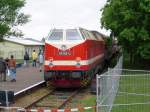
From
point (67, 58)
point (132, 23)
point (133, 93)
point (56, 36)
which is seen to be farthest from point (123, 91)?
point (132, 23)

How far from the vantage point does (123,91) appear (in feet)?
56.2

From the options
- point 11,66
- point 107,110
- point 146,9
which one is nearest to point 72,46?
point 11,66

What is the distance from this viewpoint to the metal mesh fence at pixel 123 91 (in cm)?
1353

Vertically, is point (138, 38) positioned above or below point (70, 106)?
above

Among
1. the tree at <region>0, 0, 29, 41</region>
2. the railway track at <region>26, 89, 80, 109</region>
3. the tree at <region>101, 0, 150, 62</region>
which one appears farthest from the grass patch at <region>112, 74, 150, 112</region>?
the tree at <region>0, 0, 29, 41</region>

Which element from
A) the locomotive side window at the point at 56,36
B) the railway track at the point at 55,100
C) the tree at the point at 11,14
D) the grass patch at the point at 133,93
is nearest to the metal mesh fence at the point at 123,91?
the grass patch at the point at 133,93

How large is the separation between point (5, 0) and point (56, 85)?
66.0 metres

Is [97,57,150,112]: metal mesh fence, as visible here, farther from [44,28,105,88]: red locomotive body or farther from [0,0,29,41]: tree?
[0,0,29,41]: tree

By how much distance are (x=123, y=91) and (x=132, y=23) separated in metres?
23.4

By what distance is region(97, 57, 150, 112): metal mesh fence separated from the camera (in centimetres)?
1353

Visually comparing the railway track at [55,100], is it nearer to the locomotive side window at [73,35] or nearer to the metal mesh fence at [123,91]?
the locomotive side window at [73,35]

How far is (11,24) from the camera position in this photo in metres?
92.0

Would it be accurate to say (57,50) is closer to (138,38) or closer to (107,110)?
(107,110)

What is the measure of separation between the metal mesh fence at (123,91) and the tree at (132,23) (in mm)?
20937
